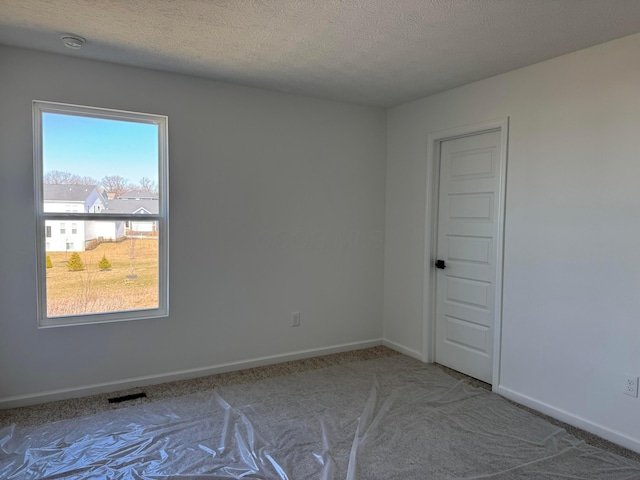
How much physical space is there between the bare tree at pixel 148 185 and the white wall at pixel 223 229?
153 millimetres

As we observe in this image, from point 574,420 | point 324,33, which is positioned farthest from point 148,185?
point 574,420

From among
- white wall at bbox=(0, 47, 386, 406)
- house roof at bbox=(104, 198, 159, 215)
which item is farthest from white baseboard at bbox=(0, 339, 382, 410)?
house roof at bbox=(104, 198, 159, 215)

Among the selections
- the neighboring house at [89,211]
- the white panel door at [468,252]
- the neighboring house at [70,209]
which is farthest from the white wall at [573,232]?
the neighboring house at [70,209]

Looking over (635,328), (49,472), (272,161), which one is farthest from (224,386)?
(635,328)

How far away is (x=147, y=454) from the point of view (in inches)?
94.0

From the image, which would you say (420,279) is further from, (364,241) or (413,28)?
(413,28)

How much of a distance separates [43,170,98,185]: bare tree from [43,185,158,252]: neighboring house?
0.09 ft

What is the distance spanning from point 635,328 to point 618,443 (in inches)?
28.0

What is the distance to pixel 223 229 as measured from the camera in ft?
11.9

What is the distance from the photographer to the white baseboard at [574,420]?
2533 millimetres

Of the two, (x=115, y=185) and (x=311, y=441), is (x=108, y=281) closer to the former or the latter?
(x=115, y=185)

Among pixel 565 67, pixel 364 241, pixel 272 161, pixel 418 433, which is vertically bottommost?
pixel 418 433

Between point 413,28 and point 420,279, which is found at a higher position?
point 413,28

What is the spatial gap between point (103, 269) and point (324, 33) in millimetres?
2364
